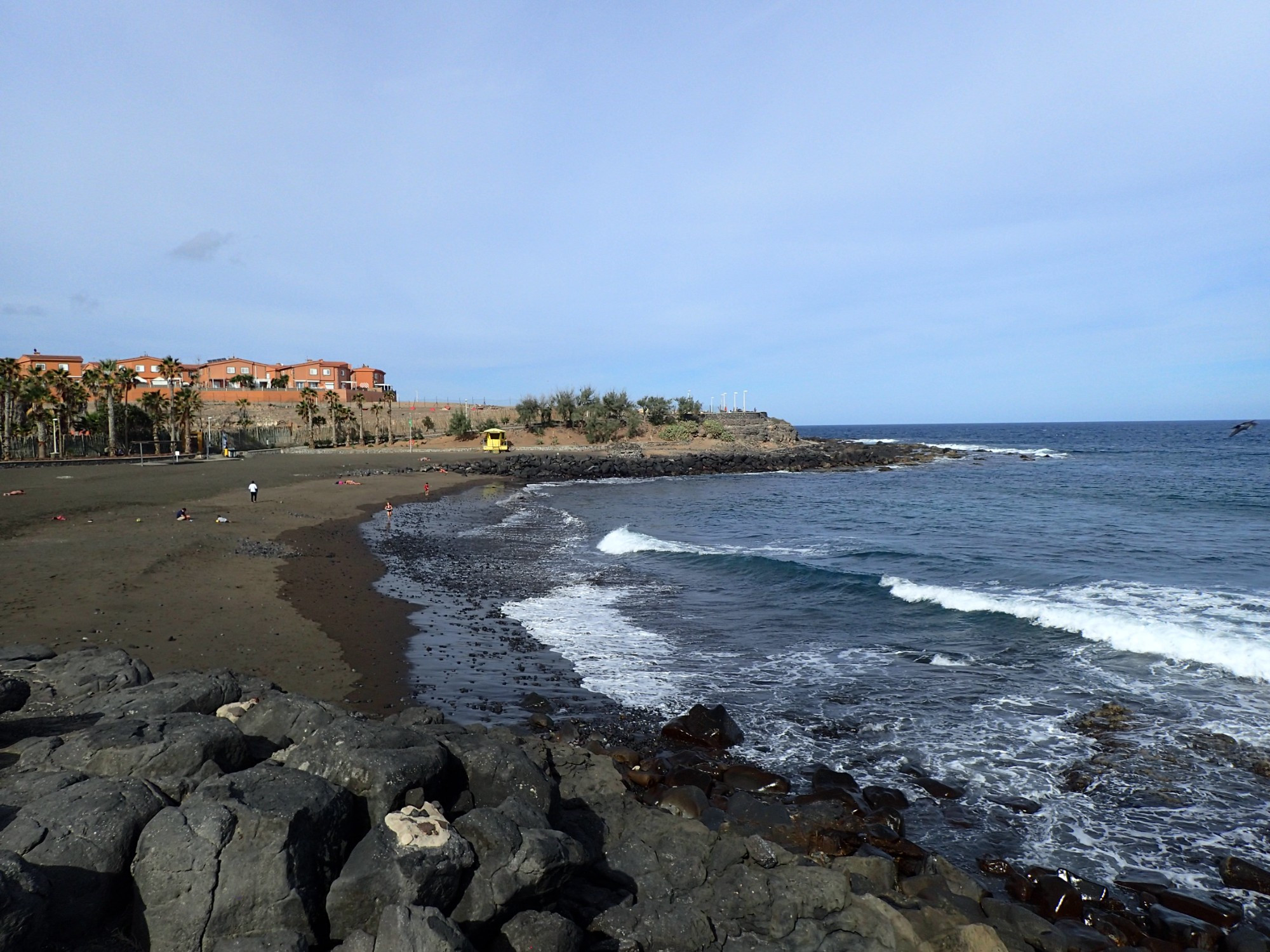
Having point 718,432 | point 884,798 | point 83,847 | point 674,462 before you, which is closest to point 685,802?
point 884,798

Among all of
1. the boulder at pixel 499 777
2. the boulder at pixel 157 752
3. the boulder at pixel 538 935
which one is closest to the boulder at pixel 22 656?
the boulder at pixel 157 752

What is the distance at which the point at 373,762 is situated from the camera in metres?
5.97

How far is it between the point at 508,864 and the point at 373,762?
146 centimetres

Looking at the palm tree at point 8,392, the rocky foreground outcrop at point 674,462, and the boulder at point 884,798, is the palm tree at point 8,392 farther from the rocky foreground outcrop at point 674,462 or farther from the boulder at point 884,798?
the boulder at point 884,798

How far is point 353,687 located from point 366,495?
2805cm

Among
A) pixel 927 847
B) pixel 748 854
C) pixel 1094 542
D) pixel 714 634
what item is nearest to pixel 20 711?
pixel 748 854

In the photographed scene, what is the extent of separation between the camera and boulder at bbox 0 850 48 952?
4.13m

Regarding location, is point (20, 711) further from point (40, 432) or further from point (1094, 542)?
point (40, 432)

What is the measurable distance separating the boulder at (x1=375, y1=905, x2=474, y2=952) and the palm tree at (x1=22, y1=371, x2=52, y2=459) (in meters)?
62.6

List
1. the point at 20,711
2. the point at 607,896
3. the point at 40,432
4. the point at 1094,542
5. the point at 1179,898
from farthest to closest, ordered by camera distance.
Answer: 1. the point at 40,432
2. the point at 1094,542
3. the point at 20,711
4. the point at 1179,898
5. the point at 607,896

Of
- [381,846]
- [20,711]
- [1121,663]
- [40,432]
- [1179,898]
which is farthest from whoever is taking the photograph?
[40,432]

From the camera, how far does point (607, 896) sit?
605 centimetres

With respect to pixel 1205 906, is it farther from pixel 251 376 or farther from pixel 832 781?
pixel 251 376

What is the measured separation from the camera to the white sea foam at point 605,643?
11977 millimetres
